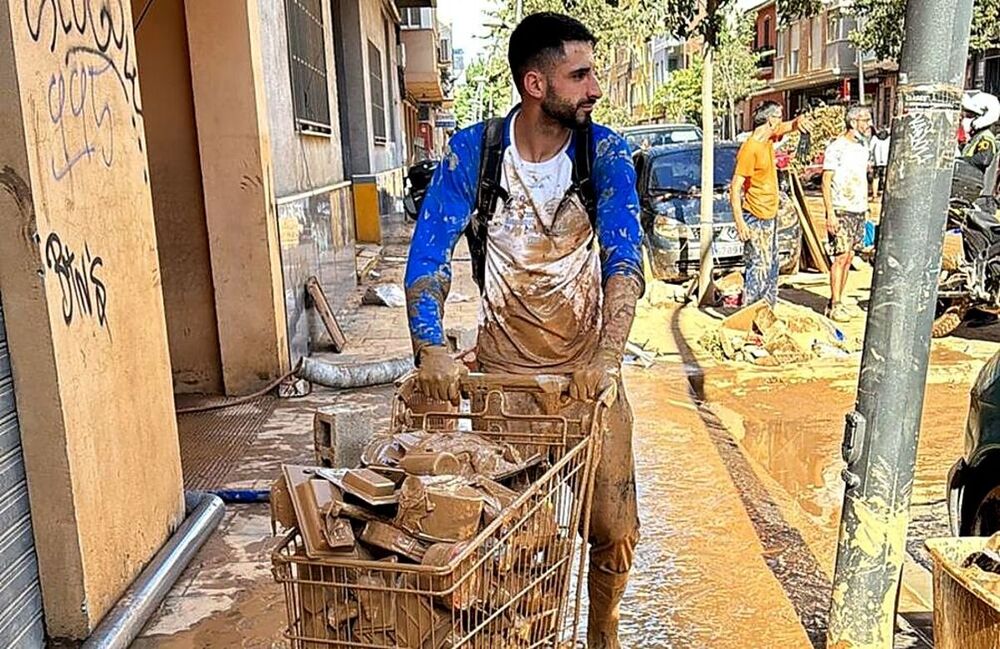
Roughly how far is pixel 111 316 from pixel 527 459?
2.04m

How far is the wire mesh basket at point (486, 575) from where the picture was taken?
1952 mm

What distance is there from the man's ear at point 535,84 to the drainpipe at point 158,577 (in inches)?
96.6

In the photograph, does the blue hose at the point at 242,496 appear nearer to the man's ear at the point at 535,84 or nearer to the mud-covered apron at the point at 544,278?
the mud-covered apron at the point at 544,278

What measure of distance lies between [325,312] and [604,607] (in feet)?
17.6

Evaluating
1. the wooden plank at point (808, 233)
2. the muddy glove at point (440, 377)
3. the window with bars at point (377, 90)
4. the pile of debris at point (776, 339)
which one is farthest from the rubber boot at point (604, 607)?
the window with bars at point (377, 90)

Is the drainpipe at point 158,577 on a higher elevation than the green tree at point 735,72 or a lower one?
lower

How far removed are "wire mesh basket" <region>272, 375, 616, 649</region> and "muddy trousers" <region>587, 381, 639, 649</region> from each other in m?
0.42

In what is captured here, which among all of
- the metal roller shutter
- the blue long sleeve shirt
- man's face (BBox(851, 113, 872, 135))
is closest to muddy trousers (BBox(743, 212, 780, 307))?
man's face (BBox(851, 113, 872, 135))

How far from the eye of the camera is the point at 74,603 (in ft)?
11.3

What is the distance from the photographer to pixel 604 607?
3.40m

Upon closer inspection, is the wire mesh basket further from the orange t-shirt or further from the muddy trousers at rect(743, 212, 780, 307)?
the orange t-shirt

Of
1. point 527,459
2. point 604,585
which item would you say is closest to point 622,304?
point 527,459

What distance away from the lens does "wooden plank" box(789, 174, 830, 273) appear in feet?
39.0

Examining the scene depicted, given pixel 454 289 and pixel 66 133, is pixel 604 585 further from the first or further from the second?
pixel 454 289
